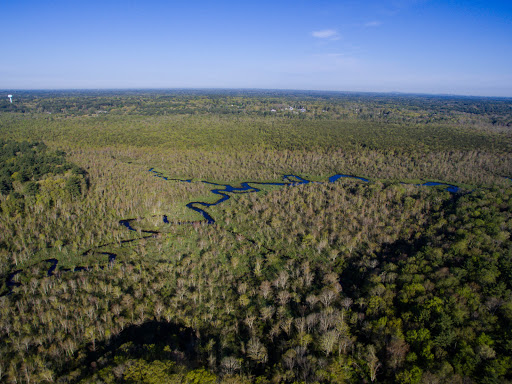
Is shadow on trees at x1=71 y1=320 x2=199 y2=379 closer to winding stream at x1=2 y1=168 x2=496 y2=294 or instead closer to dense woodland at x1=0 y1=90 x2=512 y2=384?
dense woodland at x1=0 y1=90 x2=512 y2=384

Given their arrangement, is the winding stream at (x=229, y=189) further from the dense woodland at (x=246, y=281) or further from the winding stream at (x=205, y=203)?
the dense woodland at (x=246, y=281)

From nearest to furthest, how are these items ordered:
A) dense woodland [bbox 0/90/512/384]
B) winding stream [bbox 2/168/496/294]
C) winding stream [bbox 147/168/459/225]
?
dense woodland [bbox 0/90/512/384] < winding stream [bbox 2/168/496/294] < winding stream [bbox 147/168/459/225]

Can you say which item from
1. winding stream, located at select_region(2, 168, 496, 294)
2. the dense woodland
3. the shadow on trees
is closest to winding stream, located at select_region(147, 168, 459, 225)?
winding stream, located at select_region(2, 168, 496, 294)

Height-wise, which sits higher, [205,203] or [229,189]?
[229,189]

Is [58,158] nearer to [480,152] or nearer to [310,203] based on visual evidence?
[310,203]

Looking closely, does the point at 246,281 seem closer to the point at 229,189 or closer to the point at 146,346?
the point at 146,346

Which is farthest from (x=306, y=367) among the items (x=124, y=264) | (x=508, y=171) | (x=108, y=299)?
(x=508, y=171)

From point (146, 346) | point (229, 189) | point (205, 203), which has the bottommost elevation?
point (146, 346)

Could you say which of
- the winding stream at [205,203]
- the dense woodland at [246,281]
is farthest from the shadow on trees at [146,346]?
the winding stream at [205,203]

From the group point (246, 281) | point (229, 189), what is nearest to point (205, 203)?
point (229, 189)

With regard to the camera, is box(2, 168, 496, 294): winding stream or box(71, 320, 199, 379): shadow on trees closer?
box(71, 320, 199, 379): shadow on trees

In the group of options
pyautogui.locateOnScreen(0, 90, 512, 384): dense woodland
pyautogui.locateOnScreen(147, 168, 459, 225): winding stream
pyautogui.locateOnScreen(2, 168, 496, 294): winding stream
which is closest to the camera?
pyautogui.locateOnScreen(0, 90, 512, 384): dense woodland

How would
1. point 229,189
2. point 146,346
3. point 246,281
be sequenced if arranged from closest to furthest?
point 146,346 → point 246,281 → point 229,189
